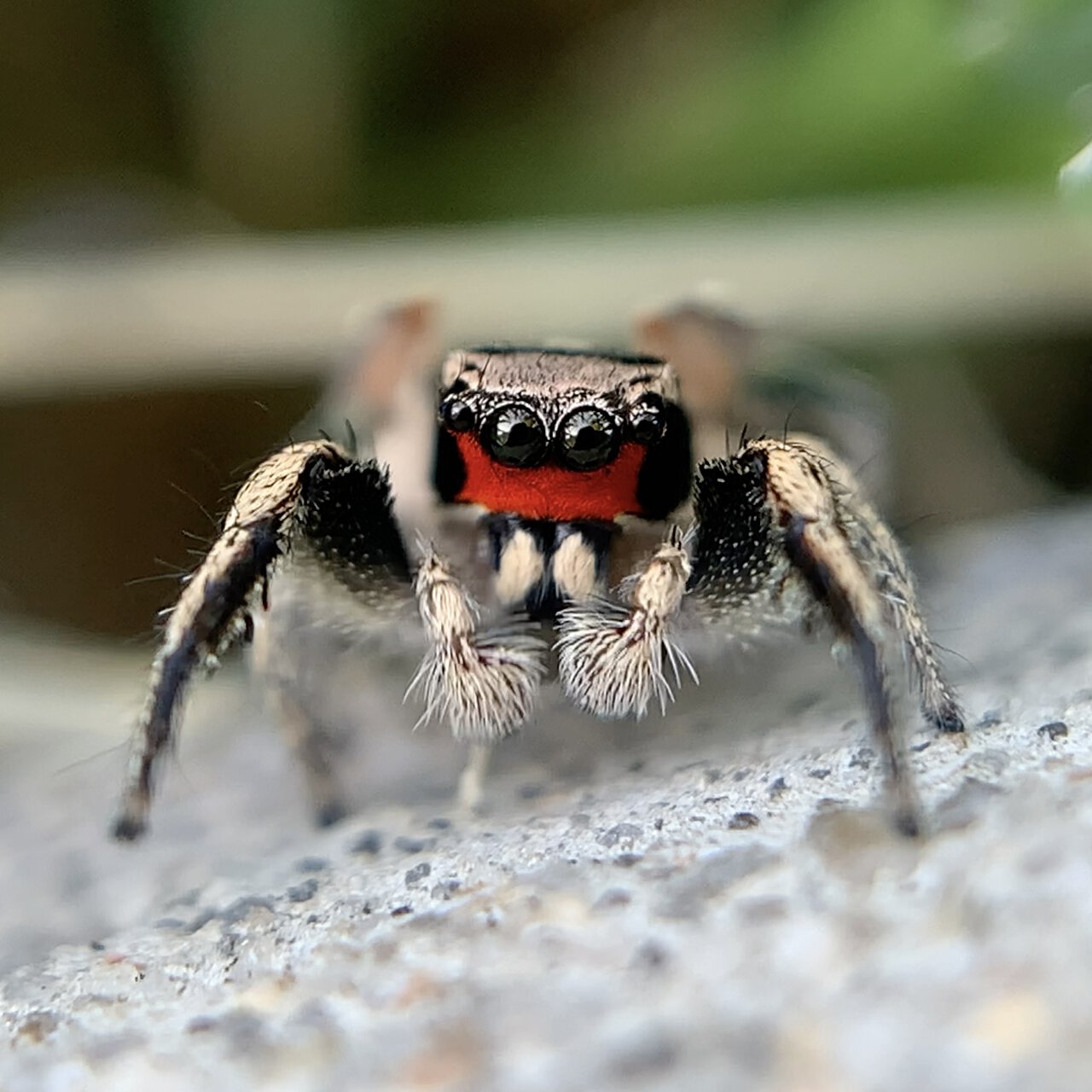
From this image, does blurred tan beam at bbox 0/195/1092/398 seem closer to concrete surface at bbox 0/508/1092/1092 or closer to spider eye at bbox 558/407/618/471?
concrete surface at bbox 0/508/1092/1092

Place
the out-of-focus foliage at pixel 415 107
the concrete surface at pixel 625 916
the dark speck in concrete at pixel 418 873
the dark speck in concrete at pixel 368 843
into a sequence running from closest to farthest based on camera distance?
the concrete surface at pixel 625 916 → the dark speck in concrete at pixel 418 873 → the dark speck in concrete at pixel 368 843 → the out-of-focus foliage at pixel 415 107

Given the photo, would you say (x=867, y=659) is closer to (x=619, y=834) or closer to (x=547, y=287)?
(x=619, y=834)

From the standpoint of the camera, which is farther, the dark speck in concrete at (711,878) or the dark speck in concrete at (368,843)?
the dark speck in concrete at (368,843)

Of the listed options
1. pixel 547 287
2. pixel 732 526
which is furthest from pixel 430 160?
pixel 732 526

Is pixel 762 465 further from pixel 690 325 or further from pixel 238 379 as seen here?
pixel 238 379

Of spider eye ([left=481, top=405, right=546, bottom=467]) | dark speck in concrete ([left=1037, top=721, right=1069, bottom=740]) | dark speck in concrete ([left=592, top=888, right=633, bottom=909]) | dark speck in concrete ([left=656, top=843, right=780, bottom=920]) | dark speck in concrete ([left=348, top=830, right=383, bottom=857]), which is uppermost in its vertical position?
spider eye ([left=481, top=405, right=546, bottom=467])

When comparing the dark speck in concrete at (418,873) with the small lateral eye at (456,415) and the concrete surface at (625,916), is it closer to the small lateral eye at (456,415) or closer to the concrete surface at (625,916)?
the concrete surface at (625,916)

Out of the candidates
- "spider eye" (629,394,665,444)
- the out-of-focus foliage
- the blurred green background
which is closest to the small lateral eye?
"spider eye" (629,394,665,444)

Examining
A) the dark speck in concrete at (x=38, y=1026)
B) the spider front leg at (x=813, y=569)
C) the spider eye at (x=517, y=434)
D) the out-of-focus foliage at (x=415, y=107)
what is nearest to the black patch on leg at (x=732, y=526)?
the spider front leg at (x=813, y=569)

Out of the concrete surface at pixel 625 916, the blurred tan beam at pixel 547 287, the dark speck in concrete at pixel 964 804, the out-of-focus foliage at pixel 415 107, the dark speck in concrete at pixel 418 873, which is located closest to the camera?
the concrete surface at pixel 625 916
